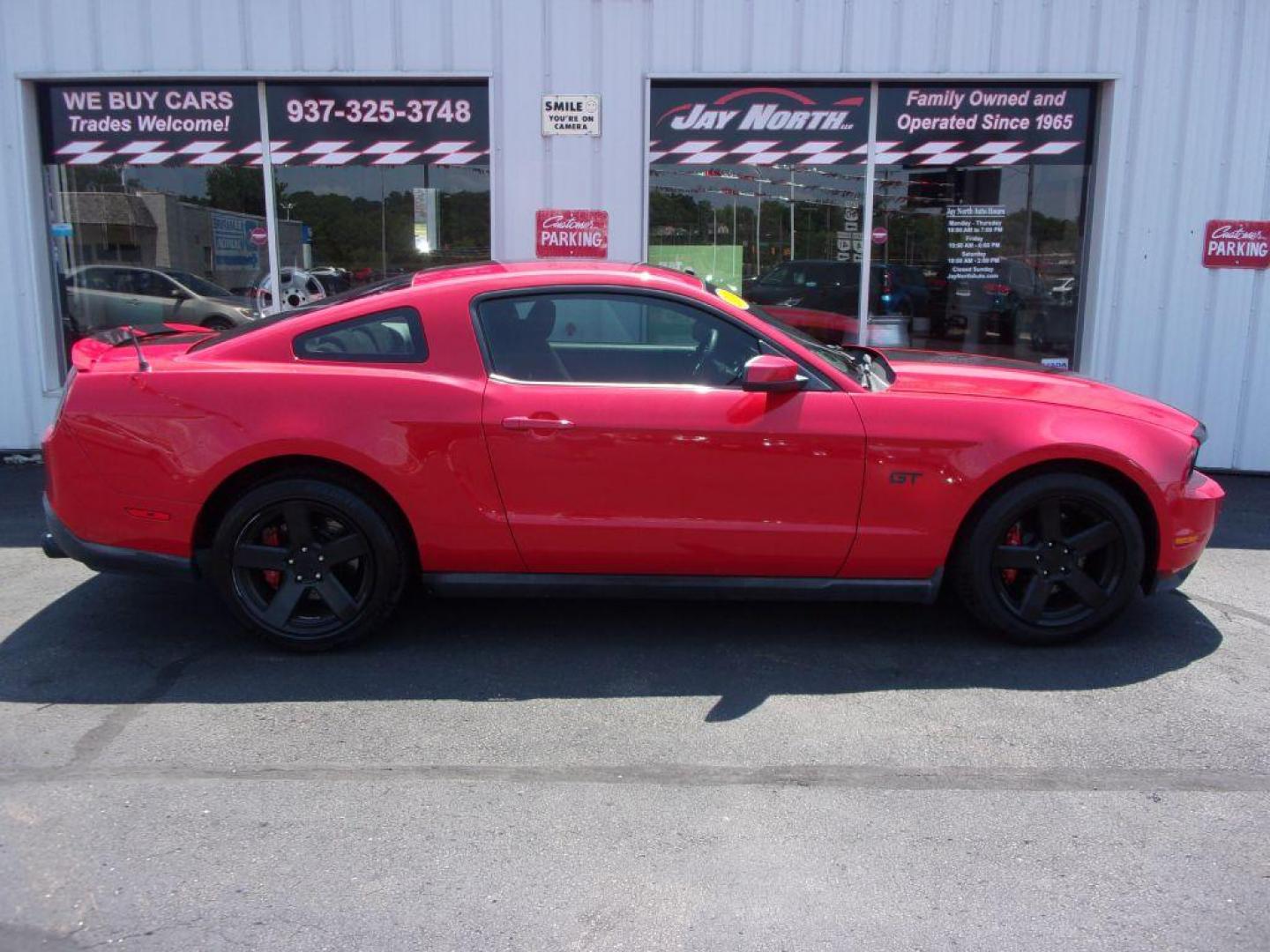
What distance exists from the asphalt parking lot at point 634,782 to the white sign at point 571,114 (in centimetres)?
419

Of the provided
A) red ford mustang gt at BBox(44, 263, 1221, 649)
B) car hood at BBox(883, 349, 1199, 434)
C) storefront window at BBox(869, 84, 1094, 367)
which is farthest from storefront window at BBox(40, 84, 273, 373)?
car hood at BBox(883, 349, 1199, 434)

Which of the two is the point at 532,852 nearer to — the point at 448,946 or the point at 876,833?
the point at 448,946

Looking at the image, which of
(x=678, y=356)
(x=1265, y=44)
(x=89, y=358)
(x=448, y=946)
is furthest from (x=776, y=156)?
(x=448, y=946)

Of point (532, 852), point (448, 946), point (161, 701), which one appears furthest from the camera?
point (161, 701)

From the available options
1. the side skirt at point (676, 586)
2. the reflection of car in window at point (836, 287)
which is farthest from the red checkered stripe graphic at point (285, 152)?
the side skirt at point (676, 586)

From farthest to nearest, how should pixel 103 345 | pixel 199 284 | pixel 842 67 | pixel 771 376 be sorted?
pixel 199 284 → pixel 842 67 → pixel 103 345 → pixel 771 376

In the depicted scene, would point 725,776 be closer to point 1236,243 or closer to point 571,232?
point 571,232

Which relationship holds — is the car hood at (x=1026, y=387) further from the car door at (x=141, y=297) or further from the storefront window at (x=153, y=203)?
the car door at (x=141, y=297)

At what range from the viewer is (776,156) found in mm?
7957

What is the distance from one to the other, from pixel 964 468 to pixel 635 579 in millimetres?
1428

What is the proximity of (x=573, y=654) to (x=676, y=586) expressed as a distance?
1.78 feet

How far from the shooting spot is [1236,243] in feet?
25.5

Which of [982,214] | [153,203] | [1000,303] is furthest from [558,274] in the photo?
[153,203]

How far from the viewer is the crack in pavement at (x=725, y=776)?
341 cm
